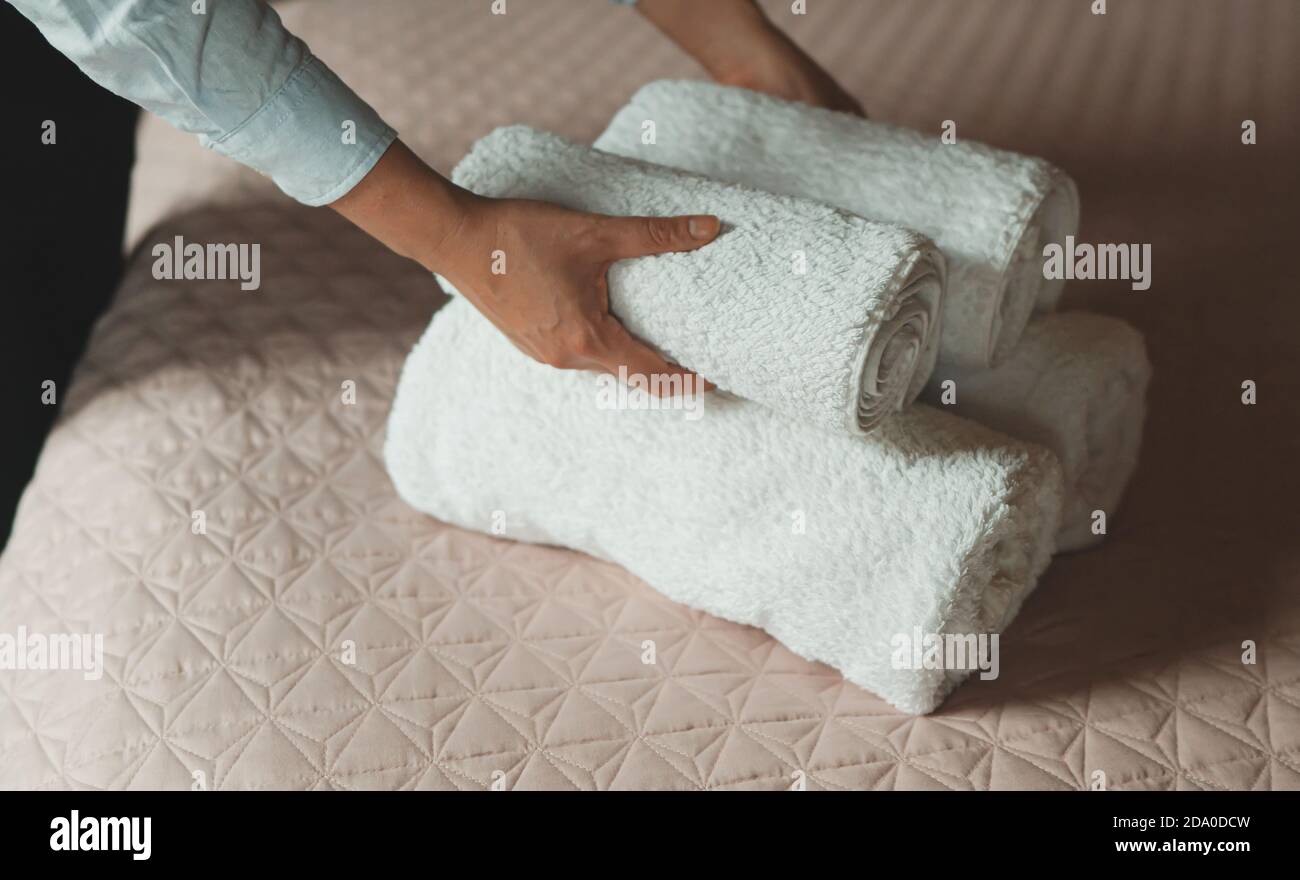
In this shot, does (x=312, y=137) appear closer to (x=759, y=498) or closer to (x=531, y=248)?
(x=531, y=248)

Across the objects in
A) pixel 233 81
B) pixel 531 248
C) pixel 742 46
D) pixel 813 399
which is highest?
pixel 742 46

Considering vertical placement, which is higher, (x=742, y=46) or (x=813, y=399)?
(x=742, y=46)

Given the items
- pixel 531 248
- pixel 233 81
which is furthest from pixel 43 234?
pixel 531 248

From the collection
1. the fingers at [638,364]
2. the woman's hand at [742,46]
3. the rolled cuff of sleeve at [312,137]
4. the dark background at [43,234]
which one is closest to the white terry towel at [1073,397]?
the fingers at [638,364]

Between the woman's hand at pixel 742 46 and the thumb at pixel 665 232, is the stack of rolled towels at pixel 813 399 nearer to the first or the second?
the thumb at pixel 665 232

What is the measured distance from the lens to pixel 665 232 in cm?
73

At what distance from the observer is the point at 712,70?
3.45ft

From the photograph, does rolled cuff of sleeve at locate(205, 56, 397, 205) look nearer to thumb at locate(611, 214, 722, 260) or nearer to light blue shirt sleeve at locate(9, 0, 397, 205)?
light blue shirt sleeve at locate(9, 0, 397, 205)

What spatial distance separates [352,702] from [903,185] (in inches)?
20.2

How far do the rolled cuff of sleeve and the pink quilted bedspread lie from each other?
31cm

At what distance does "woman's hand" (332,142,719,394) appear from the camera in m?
0.74

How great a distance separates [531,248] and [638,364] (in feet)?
0.33

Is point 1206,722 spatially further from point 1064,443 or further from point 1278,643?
point 1064,443

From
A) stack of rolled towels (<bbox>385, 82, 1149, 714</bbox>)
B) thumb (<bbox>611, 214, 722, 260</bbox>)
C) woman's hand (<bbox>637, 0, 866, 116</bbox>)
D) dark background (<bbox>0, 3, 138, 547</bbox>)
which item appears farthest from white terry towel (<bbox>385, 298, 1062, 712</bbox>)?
dark background (<bbox>0, 3, 138, 547</bbox>)
